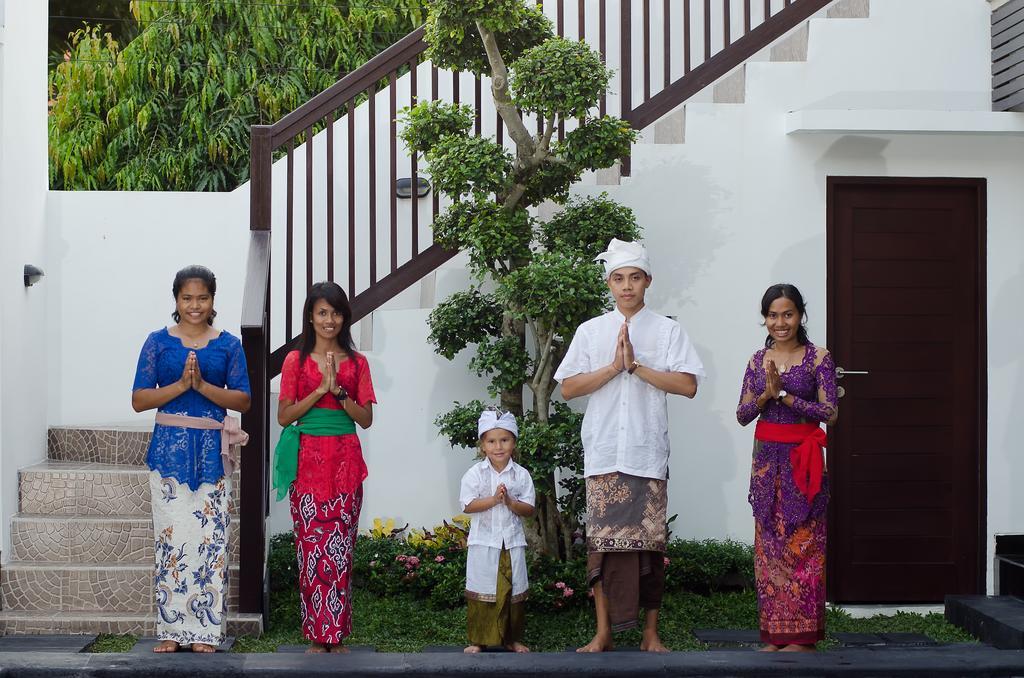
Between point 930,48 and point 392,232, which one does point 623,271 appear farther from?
point 930,48

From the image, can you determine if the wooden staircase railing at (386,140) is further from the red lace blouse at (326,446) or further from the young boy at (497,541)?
the young boy at (497,541)

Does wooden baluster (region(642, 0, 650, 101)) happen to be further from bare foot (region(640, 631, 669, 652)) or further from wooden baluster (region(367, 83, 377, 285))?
bare foot (region(640, 631, 669, 652))

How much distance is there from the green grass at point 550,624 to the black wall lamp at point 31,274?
1.86m

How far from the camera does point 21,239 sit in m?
5.53

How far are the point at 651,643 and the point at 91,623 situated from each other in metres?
2.19

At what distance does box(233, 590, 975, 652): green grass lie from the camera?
472 centimetres

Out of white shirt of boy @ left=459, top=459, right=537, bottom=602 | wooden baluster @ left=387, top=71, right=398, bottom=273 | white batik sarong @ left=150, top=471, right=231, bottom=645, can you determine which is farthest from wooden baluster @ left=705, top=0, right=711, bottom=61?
white batik sarong @ left=150, top=471, right=231, bottom=645

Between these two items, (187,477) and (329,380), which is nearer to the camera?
(187,477)

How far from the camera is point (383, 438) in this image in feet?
18.8

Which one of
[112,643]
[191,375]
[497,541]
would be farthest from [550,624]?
[191,375]

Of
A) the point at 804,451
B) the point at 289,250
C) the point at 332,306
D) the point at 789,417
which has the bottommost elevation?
the point at 804,451

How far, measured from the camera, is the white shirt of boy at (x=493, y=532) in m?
4.51

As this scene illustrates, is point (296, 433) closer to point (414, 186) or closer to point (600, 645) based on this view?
point (600, 645)

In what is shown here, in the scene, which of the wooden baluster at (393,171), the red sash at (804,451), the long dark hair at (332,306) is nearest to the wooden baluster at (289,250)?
the wooden baluster at (393,171)
